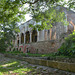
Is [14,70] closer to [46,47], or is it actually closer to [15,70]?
[15,70]

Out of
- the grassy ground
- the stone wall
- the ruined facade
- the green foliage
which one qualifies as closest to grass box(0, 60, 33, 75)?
the grassy ground

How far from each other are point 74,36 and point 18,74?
195 inches

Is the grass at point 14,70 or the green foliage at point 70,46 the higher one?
the green foliage at point 70,46

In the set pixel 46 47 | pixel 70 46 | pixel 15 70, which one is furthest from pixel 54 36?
pixel 15 70

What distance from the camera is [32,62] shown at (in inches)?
275

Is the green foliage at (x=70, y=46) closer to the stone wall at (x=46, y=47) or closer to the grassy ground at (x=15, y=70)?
the grassy ground at (x=15, y=70)

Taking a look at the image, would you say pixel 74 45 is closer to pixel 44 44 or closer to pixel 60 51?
pixel 60 51

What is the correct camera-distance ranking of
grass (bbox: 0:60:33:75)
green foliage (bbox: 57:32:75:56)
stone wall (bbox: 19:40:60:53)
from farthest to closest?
stone wall (bbox: 19:40:60:53) → green foliage (bbox: 57:32:75:56) → grass (bbox: 0:60:33:75)

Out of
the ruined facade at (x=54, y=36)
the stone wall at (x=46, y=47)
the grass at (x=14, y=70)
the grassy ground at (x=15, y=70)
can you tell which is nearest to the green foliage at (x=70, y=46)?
the grassy ground at (x=15, y=70)

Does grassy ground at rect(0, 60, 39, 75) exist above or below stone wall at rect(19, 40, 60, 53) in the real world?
below

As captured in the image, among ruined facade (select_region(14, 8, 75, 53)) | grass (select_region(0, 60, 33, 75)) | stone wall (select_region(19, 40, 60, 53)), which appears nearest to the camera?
grass (select_region(0, 60, 33, 75))

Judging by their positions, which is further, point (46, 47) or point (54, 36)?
point (54, 36)

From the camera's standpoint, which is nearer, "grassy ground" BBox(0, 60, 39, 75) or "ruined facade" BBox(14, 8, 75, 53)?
"grassy ground" BBox(0, 60, 39, 75)

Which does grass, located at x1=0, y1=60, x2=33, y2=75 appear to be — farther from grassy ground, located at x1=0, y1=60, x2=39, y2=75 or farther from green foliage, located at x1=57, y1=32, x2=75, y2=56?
green foliage, located at x1=57, y1=32, x2=75, y2=56
